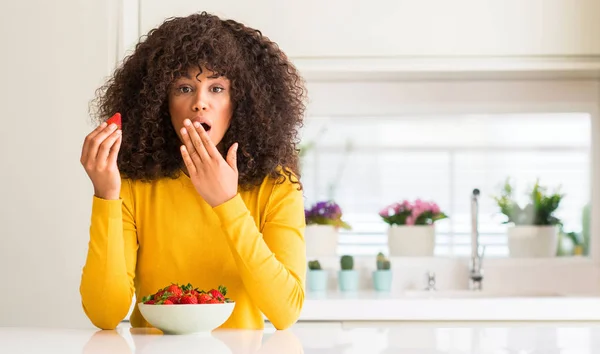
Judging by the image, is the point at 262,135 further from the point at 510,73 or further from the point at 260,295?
the point at 510,73

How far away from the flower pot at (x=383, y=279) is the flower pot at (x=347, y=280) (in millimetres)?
76

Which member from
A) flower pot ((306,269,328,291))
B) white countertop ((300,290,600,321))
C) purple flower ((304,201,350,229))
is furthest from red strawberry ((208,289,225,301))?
purple flower ((304,201,350,229))

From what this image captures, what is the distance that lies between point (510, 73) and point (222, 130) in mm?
1667

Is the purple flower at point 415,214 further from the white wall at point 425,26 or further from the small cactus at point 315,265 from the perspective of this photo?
the white wall at point 425,26

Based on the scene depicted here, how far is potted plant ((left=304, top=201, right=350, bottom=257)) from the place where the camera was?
307cm

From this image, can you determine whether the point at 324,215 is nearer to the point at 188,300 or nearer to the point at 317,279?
the point at 317,279

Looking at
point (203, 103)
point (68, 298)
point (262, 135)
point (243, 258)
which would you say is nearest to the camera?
point (243, 258)

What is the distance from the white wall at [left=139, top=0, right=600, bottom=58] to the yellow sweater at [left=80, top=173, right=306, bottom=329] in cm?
123

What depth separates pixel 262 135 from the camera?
5.43 feet

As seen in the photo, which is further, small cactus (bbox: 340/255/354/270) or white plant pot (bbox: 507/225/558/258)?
white plant pot (bbox: 507/225/558/258)

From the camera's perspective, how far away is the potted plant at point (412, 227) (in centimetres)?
308

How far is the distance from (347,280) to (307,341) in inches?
64.3

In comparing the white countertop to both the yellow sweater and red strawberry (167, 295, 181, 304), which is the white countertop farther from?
red strawberry (167, 295, 181, 304)

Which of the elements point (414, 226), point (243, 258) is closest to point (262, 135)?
point (243, 258)
